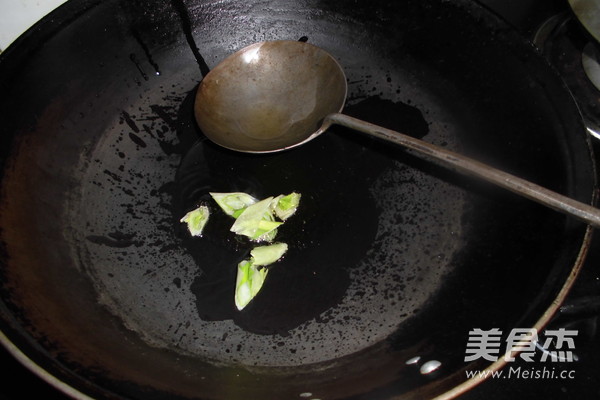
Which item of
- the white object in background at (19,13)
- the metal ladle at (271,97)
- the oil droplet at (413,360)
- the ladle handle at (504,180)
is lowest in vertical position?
the oil droplet at (413,360)

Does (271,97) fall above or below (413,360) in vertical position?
above

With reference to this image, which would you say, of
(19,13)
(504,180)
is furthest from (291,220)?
(19,13)

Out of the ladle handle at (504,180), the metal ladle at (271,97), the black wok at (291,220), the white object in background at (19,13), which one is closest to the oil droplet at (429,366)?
the black wok at (291,220)

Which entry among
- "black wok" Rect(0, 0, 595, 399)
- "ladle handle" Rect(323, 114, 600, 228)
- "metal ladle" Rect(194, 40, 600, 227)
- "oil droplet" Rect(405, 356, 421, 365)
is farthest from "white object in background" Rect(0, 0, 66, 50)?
"oil droplet" Rect(405, 356, 421, 365)

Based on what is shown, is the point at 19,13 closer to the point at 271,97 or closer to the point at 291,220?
the point at 271,97

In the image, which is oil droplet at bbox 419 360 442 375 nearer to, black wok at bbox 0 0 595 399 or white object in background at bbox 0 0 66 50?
black wok at bbox 0 0 595 399

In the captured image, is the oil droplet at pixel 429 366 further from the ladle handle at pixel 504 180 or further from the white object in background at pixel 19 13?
the white object in background at pixel 19 13

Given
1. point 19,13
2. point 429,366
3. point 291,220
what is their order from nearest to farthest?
point 429,366, point 291,220, point 19,13
